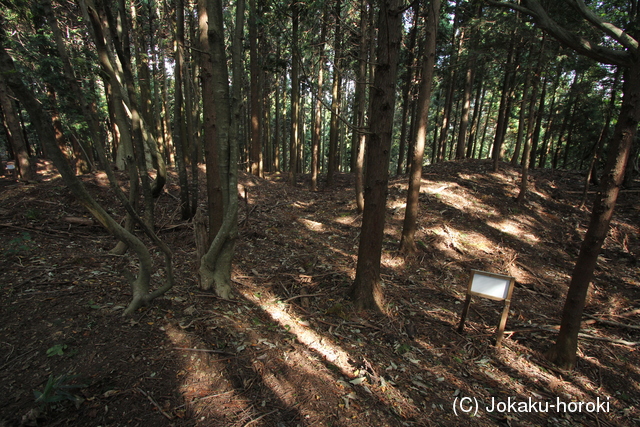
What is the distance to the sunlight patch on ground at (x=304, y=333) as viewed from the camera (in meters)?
3.79

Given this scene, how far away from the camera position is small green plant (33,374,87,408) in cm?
220

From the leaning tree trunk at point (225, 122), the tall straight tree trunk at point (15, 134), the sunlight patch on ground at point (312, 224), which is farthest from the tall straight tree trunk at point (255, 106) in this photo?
the leaning tree trunk at point (225, 122)

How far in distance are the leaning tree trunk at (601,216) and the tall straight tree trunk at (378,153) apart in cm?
276

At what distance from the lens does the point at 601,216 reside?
3756mm

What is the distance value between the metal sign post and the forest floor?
0.56 metres

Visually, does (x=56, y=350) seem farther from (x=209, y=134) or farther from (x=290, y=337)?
(x=209, y=134)

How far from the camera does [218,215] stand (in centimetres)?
538

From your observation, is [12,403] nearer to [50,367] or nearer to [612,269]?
[50,367]

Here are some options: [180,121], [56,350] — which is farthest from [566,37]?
[180,121]

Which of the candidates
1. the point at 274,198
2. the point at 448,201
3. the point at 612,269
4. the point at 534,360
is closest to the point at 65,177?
the point at 534,360

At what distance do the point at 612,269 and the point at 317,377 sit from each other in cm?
958

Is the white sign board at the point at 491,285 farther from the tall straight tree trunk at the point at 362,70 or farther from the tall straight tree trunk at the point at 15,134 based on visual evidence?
the tall straight tree trunk at the point at 15,134

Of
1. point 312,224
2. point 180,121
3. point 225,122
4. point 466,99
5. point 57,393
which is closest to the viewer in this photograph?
point 57,393

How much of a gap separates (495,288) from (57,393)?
5.60m
